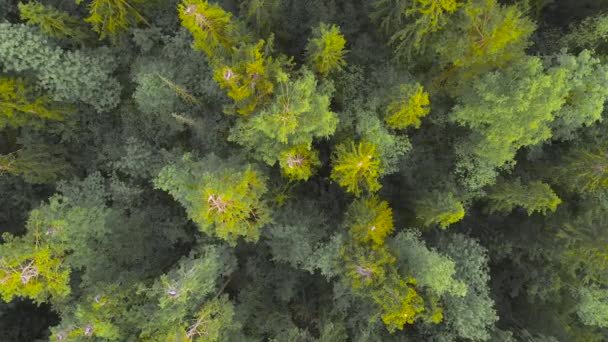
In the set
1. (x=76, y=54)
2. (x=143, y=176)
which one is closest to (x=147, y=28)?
(x=76, y=54)

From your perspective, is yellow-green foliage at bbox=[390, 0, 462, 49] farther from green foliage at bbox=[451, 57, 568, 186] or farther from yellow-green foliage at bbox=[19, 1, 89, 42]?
yellow-green foliage at bbox=[19, 1, 89, 42]

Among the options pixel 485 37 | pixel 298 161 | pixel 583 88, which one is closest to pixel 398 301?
pixel 298 161

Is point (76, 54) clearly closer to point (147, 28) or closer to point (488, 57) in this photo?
point (147, 28)

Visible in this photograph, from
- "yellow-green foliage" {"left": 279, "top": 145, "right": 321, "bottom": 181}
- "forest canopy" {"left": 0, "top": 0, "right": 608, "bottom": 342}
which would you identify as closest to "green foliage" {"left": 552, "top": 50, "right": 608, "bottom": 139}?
"forest canopy" {"left": 0, "top": 0, "right": 608, "bottom": 342}

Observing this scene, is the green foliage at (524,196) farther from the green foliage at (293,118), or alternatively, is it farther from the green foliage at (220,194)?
the green foliage at (220,194)

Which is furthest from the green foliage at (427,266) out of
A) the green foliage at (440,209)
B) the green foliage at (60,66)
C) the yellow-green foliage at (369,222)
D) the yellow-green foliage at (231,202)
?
the green foliage at (60,66)

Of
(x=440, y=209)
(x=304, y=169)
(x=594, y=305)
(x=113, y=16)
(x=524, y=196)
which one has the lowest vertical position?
(x=594, y=305)

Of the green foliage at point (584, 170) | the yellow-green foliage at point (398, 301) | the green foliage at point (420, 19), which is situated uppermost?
the green foliage at point (420, 19)

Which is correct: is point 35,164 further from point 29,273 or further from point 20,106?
point 29,273
